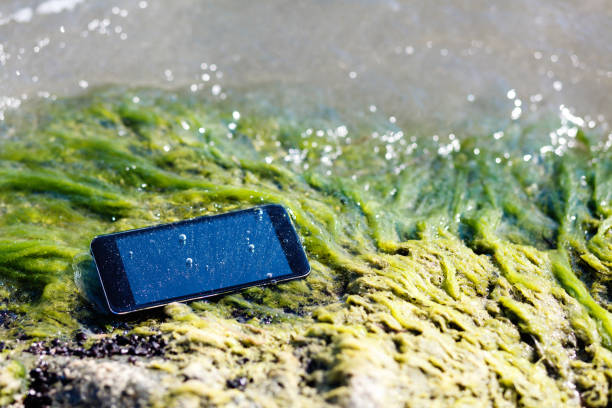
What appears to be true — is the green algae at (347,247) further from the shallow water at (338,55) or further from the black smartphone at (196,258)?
the shallow water at (338,55)

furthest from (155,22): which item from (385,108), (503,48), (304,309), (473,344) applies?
(473,344)

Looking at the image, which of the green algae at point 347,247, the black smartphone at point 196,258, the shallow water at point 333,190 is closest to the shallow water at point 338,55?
the shallow water at point 333,190

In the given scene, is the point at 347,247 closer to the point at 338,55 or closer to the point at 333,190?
the point at 333,190

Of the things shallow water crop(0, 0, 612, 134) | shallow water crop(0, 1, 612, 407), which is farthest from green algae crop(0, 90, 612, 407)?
shallow water crop(0, 0, 612, 134)

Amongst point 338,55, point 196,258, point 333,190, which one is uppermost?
point 338,55

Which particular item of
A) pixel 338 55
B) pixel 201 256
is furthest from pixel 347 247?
pixel 338 55

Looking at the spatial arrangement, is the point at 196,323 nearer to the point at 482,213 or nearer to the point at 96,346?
the point at 96,346
